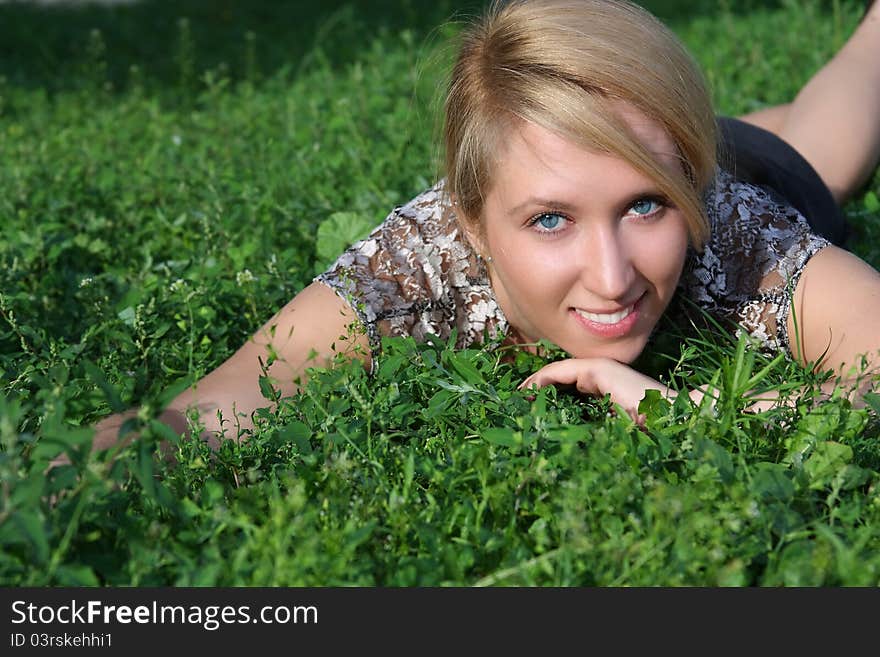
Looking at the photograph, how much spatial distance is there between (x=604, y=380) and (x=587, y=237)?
39 centimetres

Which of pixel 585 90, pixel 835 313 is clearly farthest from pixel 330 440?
pixel 835 313

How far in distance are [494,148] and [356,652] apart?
1.49m

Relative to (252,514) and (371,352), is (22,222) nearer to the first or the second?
(371,352)

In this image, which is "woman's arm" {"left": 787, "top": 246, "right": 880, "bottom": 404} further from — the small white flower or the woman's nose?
the small white flower

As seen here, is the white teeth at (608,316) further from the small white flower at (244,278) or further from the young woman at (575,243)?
the small white flower at (244,278)

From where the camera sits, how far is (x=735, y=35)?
23.0ft

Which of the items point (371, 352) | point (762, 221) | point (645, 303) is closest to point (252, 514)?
point (371, 352)

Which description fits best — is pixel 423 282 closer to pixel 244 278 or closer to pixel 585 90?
pixel 244 278

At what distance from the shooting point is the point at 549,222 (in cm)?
289

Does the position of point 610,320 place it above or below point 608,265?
below

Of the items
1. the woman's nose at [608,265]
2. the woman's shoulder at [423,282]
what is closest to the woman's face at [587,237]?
the woman's nose at [608,265]

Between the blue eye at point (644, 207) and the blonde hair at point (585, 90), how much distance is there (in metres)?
0.05

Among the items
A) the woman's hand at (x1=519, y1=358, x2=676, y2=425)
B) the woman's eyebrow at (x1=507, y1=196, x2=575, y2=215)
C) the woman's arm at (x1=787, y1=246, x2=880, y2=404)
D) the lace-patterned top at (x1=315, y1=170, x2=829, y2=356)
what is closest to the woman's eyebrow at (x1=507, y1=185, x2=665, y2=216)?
the woman's eyebrow at (x1=507, y1=196, x2=575, y2=215)

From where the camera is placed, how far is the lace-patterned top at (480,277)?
11.0ft
